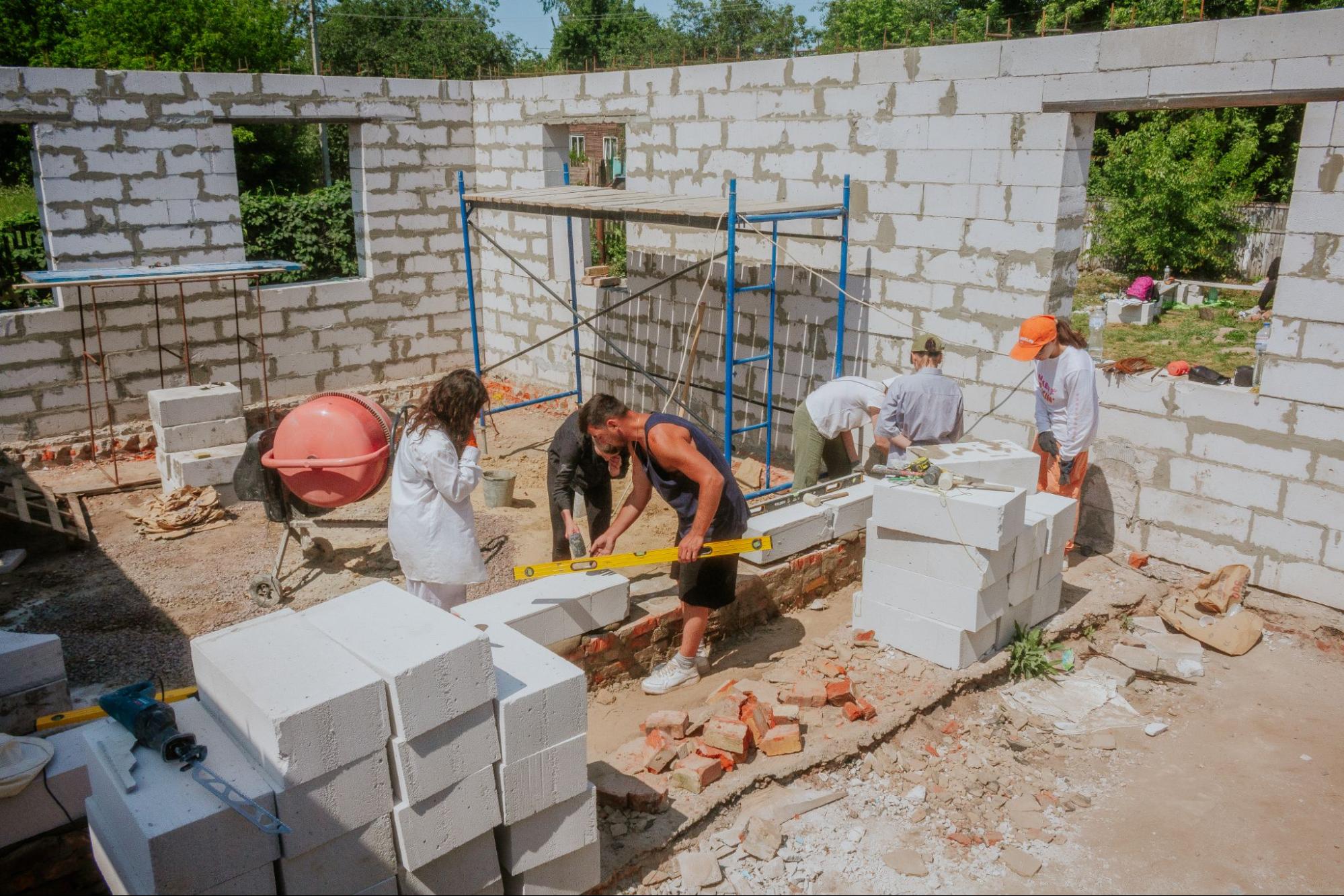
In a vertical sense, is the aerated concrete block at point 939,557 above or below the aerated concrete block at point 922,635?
above

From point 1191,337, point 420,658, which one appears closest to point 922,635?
point 420,658

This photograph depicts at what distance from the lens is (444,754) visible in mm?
3340

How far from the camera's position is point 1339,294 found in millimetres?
5766

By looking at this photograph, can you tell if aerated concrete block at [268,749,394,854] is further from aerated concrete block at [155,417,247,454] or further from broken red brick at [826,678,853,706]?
aerated concrete block at [155,417,247,454]

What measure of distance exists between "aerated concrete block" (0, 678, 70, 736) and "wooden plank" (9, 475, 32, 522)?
3497 mm

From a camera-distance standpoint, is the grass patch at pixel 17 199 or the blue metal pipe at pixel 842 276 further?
the grass patch at pixel 17 199

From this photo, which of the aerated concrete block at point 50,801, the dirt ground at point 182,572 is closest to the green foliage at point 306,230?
the dirt ground at point 182,572

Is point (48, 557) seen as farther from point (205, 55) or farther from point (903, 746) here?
point (205, 55)

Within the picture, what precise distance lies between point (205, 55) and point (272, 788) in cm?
2530

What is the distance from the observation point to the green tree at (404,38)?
38.6m

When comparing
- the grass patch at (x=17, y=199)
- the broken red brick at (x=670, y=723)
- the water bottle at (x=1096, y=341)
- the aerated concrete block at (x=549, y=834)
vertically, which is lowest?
the broken red brick at (x=670, y=723)

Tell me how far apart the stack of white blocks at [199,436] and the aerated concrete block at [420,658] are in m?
5.42

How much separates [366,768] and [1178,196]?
1793cm

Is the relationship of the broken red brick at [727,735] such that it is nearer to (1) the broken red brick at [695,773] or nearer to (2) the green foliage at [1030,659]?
(1) the broken red brick at [695,773]
